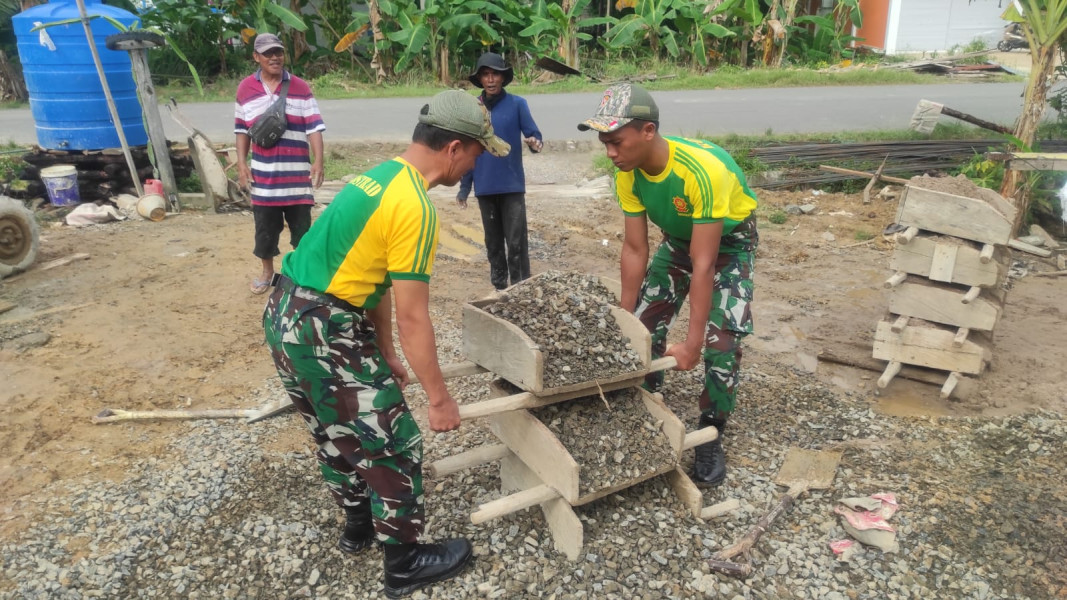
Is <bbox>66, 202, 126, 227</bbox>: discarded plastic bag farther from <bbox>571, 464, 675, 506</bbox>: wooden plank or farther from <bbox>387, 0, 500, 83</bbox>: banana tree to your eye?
<bbox>387, 0, 500, 83</bbox>: banana tree

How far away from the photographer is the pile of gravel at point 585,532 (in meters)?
2.92

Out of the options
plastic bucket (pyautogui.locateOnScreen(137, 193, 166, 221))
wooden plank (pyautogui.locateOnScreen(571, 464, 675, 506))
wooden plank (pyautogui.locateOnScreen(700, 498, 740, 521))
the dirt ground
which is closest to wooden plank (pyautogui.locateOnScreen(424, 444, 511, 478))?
wooden plank (pyautogui.locateOnScreen(571, 464, 675, 506))

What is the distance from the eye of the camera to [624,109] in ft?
9.90

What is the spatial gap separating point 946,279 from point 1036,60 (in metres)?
4.95

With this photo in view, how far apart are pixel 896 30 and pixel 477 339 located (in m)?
21.8

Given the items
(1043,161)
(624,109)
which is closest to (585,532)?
(624,109)

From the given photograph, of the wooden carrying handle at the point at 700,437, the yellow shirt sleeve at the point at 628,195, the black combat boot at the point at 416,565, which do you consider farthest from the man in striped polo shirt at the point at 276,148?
the wooden carrying handle at the point at 700,437

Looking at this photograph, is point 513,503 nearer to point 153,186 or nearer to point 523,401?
point 523,401

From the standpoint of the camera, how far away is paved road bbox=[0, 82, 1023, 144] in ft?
37.6

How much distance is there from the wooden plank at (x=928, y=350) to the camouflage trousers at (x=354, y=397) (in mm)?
3337

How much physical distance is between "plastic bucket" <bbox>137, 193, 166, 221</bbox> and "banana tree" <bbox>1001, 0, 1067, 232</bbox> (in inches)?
349

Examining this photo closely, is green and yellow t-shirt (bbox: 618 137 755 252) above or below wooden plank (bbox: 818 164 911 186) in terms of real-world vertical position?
above

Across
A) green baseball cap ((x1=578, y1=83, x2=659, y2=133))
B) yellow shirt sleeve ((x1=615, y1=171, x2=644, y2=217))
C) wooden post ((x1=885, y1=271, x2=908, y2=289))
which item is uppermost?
green baseball cap ((x1=578, y1=83, x2=659, y2=133))

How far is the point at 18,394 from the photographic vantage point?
4.42 meters
